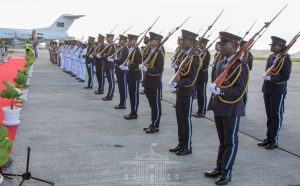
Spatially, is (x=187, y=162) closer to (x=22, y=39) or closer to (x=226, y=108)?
(x=226, y=108)

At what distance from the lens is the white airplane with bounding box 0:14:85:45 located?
51.8 metres

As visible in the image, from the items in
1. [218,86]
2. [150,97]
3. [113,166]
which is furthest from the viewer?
[150,97]

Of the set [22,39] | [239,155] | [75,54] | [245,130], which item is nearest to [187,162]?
[239,155]

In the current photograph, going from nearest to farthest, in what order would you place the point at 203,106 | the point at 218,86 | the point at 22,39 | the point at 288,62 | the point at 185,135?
the point at 218,86, the point at 185,135, the point at 288,62, the point at 203,106, the point at 22,39

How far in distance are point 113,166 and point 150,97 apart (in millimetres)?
2189

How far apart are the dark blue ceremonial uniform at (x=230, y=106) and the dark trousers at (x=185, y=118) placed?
3.13 feet

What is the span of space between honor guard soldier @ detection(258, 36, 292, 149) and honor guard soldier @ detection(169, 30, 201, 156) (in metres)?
1.34

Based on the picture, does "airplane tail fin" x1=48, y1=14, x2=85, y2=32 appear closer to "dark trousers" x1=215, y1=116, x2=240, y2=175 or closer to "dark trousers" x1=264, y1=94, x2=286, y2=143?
"dark trousers" x1=264, y1=94, x2=286, y2=143

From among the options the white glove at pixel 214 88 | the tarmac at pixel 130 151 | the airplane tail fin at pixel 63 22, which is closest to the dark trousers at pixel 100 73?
the tarmac at pixel 130 151

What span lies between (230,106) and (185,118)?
1.17 m

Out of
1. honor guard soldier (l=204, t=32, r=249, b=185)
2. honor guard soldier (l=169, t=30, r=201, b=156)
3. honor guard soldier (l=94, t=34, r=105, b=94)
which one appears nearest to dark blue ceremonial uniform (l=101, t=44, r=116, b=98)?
honor guard soldier (l=94, t=34, r=105, b=94)

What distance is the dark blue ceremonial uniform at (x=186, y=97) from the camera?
5.16 m

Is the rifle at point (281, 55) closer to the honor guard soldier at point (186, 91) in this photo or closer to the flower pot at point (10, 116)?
the honor guard soldier at point (186, 91)

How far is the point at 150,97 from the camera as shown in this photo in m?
6.70
